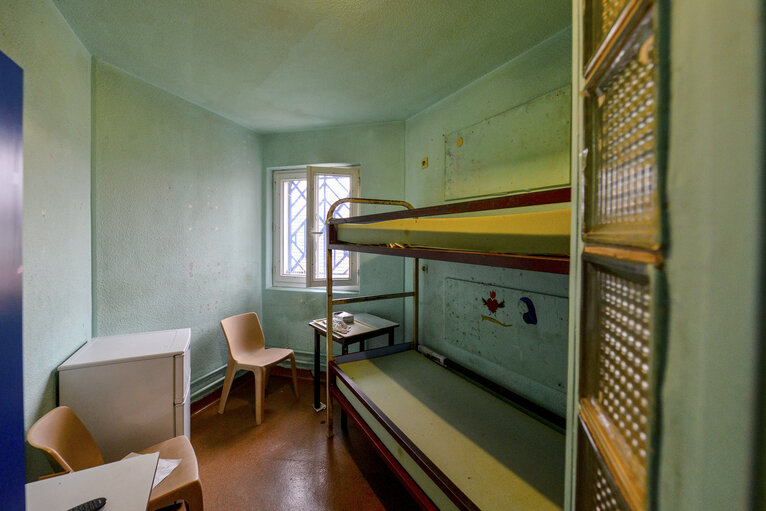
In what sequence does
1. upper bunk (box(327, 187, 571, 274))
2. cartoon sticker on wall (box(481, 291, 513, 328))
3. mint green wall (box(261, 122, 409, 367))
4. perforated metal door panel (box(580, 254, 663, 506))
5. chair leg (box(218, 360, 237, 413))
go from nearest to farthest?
perforated metal door panel (box(580, 254, 663, 506)), upper bunk (box(327, 187, 571, 274)), cartoon sticker on wall (box(481, 291, 513, 328)), chair leg (box(218, 360, 237, 413)), mint green wall (box(261, 122, 409, 367))

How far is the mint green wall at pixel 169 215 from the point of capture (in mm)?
2010

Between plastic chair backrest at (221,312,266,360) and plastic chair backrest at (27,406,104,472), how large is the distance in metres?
1.13

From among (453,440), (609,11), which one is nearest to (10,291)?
(609,11)

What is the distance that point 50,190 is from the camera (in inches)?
57.3

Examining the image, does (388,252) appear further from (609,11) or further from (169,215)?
(169,215)

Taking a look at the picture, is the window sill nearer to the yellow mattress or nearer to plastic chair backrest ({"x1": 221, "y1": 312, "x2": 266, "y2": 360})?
plastic chair backrest ({"x1": 221, "y1": 312, "x2": 266, "y2": 360})

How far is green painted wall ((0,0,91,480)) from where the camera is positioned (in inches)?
49.9

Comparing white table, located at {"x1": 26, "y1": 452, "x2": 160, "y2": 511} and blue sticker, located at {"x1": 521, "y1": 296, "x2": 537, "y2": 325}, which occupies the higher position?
blue sticker, located at {"x1": 521, "y1": 296, "x2": 537, "y2": 325}

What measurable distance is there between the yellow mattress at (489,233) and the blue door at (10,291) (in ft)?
4.10

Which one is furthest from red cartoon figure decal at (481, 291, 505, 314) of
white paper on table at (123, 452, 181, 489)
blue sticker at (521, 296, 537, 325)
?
white paper on table at (123, 452, 181, 489)

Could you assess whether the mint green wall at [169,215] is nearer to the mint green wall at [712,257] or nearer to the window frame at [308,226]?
the window frame at [308,226]

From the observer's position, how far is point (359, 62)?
196 cm

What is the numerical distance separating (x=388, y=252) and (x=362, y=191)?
5.62 feet

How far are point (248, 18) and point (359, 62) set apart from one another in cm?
70
